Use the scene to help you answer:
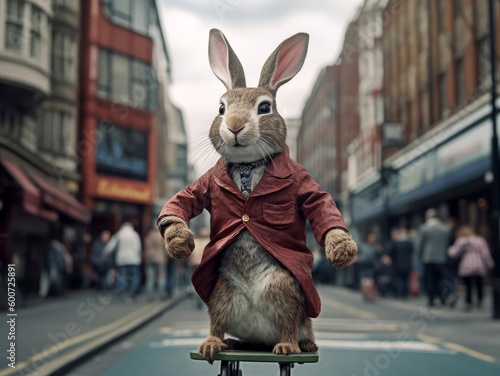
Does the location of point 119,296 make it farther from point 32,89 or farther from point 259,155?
point 259,155

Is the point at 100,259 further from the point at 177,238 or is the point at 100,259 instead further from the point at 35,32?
the point at 177,238

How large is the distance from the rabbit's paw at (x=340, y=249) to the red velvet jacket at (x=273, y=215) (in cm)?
8

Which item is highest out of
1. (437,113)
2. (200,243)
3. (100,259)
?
(437,113)

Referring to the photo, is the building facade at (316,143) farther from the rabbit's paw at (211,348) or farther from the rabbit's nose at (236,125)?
the rabbit's paw at (211,348)

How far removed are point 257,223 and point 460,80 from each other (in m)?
24.2

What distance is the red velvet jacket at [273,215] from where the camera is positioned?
3035 millimetres

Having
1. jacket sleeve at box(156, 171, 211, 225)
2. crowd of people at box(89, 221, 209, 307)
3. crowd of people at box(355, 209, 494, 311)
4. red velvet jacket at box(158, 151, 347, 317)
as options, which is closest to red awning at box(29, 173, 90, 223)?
crowd of people at box(89, 221, 209, 307)

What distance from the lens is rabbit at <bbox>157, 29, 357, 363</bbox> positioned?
117 inches

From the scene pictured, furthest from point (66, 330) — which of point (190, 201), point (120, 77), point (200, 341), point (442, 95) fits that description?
point (120, 77)

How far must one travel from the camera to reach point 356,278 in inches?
1047

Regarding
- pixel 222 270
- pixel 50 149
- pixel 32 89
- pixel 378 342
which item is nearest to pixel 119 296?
pixel 32 89

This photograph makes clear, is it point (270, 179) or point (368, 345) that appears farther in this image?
point (368, 345)

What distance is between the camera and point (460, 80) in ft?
84.3

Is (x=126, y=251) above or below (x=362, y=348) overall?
above
